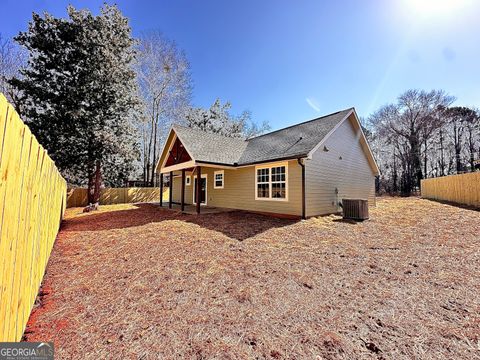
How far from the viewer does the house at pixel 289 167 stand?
9711 mm

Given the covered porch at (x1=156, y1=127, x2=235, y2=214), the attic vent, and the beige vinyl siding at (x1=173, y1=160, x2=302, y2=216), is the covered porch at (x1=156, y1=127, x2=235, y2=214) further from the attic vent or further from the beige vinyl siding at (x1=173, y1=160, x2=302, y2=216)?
the attic vent

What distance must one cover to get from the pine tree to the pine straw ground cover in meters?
10.5

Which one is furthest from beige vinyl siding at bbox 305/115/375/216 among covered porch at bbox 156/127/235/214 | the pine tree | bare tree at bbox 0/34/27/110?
bare tree at bbox 0/34/27/110

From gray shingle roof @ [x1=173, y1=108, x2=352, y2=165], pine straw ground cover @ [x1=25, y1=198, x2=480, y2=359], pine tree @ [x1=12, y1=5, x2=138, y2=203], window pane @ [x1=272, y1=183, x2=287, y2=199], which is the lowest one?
pine straw ground cover @ [x1=25, y1=198, x2=480, y2=359]

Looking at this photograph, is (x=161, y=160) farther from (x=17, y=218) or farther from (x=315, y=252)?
(x=17, y=218)

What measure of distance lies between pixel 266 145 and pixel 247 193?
10.2 ft

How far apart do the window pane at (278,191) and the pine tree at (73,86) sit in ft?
36.8

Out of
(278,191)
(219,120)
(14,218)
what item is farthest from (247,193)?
(219,120)

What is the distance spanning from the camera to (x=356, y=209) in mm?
9156

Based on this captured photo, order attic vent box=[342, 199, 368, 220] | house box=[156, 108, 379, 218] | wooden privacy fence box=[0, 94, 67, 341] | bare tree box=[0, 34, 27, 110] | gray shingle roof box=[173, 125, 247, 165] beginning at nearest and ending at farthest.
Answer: wooden privacy fence box=[0, 94, 67, 341] < attic vent box=[342, 199, 368, 220] < house box=[156, 108, 379, 218] < gray shingle roof box=[173, 125, 247, 165] < bare tree box=[0, 34, 27, 110]

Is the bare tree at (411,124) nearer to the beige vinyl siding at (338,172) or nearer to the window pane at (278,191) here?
the beige vinyl siding at (338,172)

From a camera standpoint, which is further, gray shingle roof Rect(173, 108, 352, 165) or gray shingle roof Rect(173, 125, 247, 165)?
gray shingle roof Rect(173, 125, 247, 165)

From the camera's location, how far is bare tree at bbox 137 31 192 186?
853 inches

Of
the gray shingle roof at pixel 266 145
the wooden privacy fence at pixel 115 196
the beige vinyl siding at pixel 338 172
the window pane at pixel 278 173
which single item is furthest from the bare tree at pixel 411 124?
the wooden privacy fence at pixel 115 196
